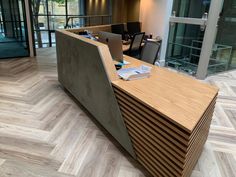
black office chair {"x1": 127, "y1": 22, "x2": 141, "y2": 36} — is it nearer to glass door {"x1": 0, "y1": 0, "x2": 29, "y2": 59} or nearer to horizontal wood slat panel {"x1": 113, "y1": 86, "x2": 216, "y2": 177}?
glass door {"x1": 0, "y1": 0, "x2": 29, "y2": 59}

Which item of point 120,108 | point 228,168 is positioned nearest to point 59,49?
point 120,108

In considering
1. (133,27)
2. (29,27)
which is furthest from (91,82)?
(29,27)

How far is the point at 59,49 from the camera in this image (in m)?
3.61

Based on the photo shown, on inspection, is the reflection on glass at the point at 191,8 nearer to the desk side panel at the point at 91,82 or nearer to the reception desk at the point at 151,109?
the reception desk at the point at 151,109

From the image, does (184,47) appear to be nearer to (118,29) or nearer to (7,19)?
(118,29)

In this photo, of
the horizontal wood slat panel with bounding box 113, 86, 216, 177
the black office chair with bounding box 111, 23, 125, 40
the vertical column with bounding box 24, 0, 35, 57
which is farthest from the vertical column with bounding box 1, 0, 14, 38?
the horizontal wood slat panel with bounding box 113, 86, 216, 177

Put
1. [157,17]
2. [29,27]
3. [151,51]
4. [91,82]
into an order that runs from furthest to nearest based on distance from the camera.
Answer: [29,27] → [157,17] → [151,51] → [91,82]

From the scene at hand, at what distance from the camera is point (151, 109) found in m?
1.66

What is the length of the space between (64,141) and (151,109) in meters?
1.30

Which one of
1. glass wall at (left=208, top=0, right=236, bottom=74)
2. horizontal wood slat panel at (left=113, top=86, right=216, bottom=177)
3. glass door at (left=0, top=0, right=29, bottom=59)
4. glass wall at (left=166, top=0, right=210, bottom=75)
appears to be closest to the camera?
horizontal wood slat panel at (left=113, top=86, right=216, bottom=177)

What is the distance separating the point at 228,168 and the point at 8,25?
20.8ft

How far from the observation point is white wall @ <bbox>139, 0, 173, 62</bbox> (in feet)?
17.0

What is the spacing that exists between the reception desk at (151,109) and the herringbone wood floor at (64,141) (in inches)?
8.2

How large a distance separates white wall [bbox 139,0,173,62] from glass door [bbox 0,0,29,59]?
3409mm
